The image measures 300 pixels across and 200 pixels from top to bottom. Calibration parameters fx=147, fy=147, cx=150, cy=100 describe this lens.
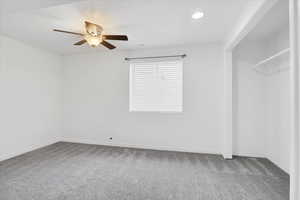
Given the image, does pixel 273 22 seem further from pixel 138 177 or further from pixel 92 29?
pixel 138 177

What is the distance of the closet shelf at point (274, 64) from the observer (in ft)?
8.16

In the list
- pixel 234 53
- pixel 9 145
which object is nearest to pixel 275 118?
pixel 234 53

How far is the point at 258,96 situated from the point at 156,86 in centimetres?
226

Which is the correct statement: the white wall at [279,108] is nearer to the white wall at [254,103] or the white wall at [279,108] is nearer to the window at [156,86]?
the white wall at [254,103]

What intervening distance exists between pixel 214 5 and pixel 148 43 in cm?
167

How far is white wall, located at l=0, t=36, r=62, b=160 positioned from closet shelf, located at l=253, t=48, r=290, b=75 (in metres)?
4.97

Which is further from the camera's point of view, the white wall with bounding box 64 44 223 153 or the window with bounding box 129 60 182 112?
the window with bounding box 129 60 182 112

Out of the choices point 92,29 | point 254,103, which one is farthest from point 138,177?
point 254,103

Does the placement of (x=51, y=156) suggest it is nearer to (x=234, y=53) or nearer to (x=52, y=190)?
(x=52, y=190)

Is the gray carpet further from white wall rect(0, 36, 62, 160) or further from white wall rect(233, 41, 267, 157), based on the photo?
white wall rect(0, 36, 62, 160)

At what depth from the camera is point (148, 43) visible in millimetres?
3398

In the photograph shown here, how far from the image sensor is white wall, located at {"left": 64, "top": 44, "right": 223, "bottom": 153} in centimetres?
340

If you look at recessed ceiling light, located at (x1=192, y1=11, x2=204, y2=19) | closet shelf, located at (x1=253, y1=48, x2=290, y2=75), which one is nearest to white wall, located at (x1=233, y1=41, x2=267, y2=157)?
closet shelf, located at (x1=253, y1=48, x2=290, y2=75)

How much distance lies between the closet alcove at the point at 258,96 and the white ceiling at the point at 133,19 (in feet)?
2.41
